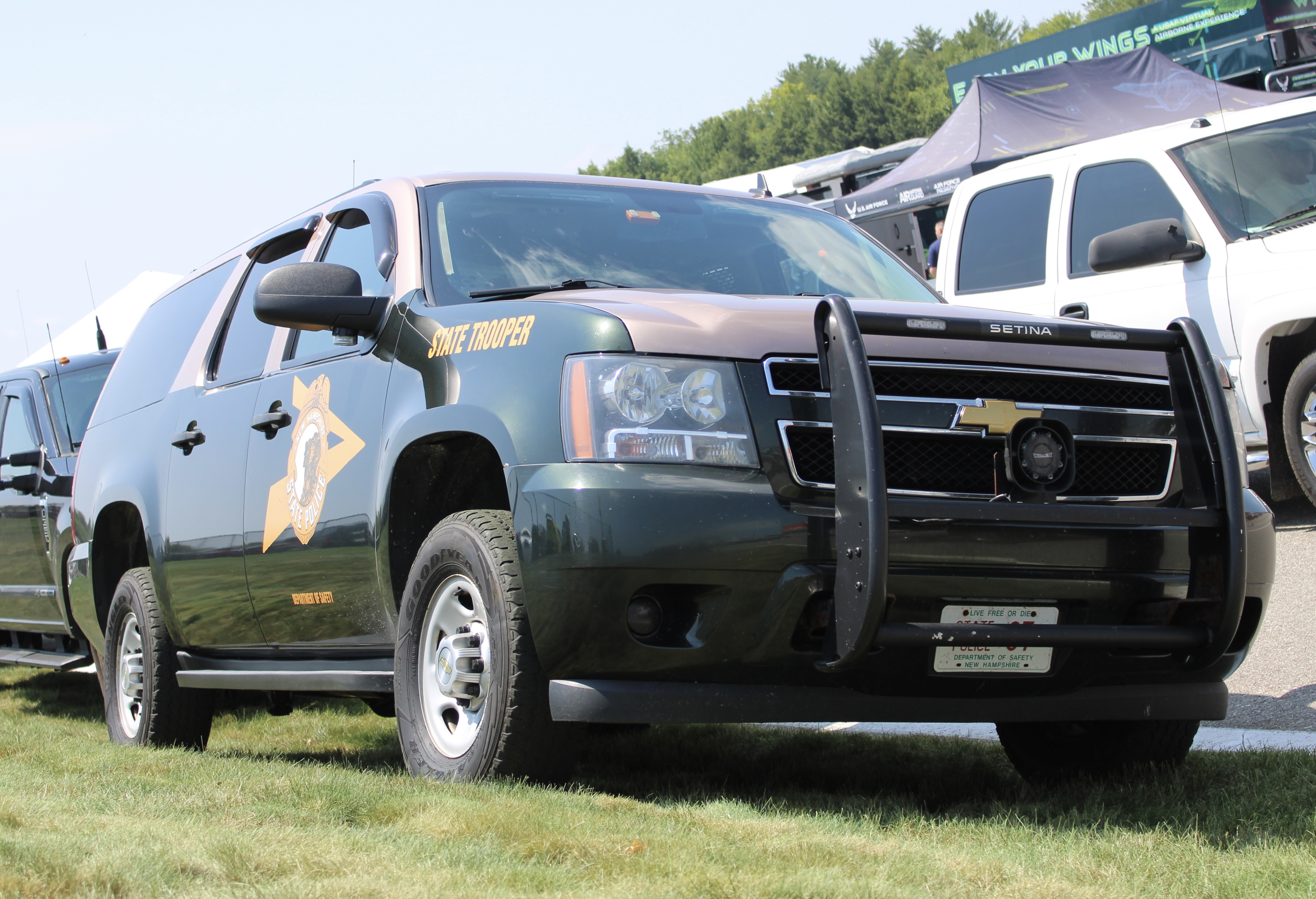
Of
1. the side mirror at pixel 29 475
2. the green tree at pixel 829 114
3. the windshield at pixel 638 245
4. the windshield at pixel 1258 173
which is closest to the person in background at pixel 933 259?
the windshield at pixel 1258 173

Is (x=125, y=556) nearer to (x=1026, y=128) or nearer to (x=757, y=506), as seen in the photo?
(x=757, y=506)

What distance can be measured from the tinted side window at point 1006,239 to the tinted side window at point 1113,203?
0.23 meters

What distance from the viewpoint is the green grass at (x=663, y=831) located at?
2.69 m

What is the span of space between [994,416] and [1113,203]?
5384mm

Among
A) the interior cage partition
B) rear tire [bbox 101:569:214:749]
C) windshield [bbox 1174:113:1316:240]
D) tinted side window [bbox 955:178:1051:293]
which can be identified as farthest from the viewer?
tinted side window [bbox 955:178:1051:293]

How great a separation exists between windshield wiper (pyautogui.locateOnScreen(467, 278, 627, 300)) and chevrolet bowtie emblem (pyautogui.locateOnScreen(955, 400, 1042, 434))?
4.10 feet

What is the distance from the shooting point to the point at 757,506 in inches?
133

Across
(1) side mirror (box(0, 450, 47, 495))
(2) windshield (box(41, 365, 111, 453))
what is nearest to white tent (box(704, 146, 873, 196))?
(2) windshield (box(41, 365, 111, 453))

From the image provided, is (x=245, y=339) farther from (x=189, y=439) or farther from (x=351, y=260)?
(x=351, y=260)

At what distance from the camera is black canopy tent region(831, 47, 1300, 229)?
16125mm

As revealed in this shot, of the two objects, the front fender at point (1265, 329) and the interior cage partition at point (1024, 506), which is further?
the front fender at point (1265, 329)

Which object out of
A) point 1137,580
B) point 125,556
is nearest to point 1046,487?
point 1137,580

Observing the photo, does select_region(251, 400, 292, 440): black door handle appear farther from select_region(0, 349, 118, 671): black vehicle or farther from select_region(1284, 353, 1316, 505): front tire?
select_region(1284, 353, 1316, 505): front tire

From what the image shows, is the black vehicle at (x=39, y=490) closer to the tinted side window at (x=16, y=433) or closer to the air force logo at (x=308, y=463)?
the tinted side window at (x=16, y=433)
